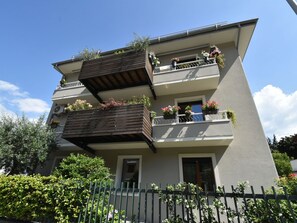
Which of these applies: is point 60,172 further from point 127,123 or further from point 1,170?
point 1,170

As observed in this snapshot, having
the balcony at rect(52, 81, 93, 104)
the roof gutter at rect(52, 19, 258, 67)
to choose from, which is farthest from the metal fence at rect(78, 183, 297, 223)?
the roof gutter at rect(52, 19, 258, 67)

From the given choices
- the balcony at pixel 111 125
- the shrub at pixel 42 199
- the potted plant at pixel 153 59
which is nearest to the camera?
the shrub at pixel 42 199

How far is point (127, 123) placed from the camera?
8.46m

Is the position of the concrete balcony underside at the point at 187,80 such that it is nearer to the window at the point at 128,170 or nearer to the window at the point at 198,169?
the window at the point at 198,169

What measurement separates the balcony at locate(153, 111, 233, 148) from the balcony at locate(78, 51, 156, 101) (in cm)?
321

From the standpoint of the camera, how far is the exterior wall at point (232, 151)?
7863 mm

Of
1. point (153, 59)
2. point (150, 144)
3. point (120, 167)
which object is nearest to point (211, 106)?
point (150, 144)

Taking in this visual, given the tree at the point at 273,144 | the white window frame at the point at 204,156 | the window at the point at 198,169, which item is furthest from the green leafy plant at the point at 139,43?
the tree at the point at 273,144

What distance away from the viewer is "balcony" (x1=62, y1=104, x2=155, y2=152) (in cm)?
832

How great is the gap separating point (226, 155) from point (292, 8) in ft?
21.9

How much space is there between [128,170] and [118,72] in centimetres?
636

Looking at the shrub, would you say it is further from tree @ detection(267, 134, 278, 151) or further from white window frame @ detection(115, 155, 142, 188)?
tree @ detection(267, 134, 278, 151)

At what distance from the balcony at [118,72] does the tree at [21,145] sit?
4.54 metres

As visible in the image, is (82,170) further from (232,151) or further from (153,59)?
(153,59)
